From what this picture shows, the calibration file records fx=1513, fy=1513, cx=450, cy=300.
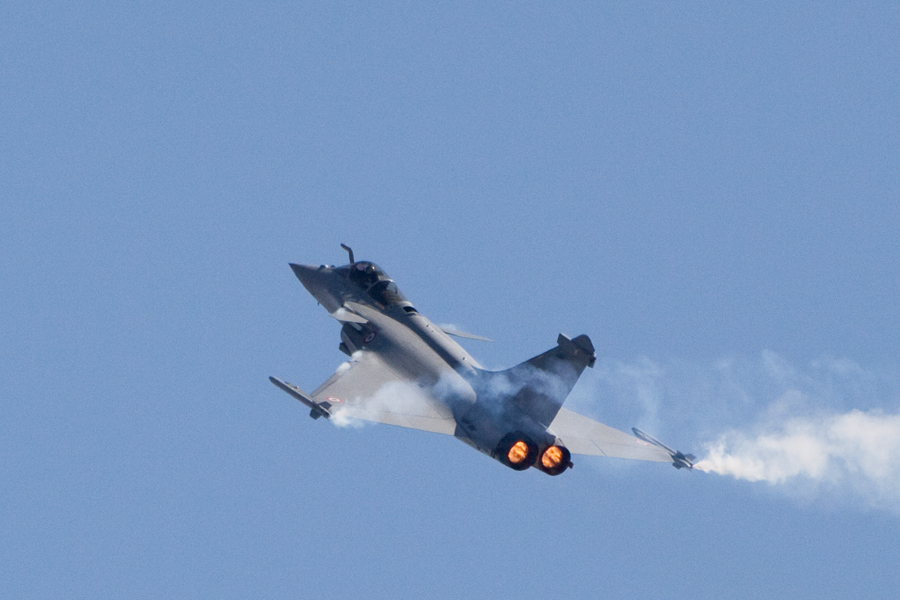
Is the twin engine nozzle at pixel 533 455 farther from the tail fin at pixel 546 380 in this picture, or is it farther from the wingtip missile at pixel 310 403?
the wingtip missile at pixel 310 403

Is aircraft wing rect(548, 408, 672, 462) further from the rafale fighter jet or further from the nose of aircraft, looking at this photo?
the nose of aircraft

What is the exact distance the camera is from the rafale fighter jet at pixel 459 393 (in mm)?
32375

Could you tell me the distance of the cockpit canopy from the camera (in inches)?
1468

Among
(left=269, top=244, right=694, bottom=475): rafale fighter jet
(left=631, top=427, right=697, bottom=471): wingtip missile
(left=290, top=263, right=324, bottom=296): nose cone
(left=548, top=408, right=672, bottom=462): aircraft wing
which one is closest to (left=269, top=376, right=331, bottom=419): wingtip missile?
(left=269, top=244, right=694, bottom=475): rafale fighter jet

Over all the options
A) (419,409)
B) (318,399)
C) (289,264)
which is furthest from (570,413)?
(289,264)

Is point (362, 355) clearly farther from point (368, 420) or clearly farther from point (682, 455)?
point (682, 455)

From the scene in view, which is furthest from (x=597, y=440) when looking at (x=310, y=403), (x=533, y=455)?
(x=310, y=403)

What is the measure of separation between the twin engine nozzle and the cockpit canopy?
245 inches

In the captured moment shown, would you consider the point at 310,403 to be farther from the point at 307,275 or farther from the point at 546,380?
the point at 307,275

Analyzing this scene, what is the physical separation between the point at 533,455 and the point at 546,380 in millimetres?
1733

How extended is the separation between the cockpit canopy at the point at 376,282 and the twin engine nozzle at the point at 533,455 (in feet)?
20.5

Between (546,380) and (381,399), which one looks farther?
(381,399)

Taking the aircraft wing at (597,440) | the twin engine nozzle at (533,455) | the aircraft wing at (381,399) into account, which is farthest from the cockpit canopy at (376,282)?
the twin engine nozzle at (533,455)

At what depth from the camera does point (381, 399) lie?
33.7m
